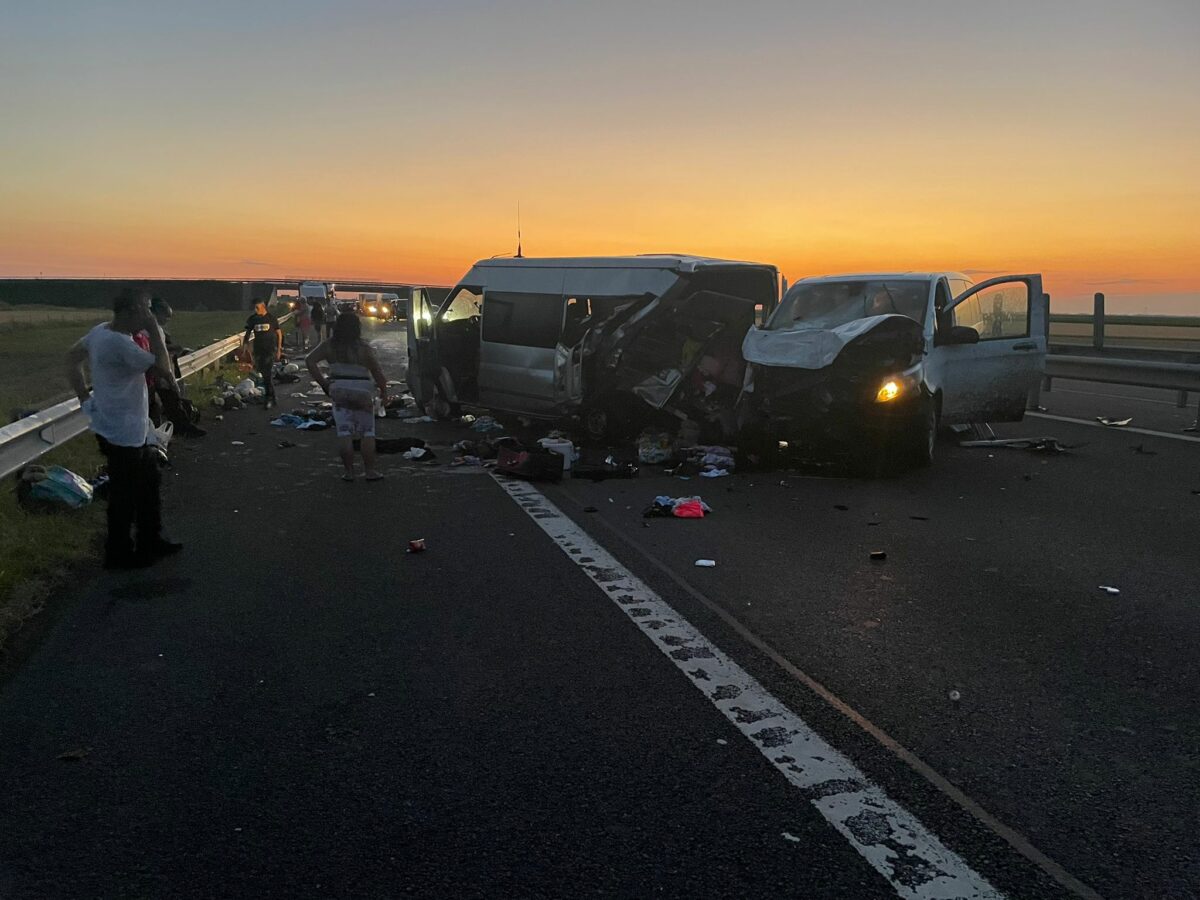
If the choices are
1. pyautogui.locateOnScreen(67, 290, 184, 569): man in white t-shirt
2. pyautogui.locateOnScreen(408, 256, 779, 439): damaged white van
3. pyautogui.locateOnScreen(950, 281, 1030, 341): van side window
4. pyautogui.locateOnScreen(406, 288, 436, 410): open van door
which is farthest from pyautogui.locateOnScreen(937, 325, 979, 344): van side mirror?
pyautogui.locateOnScreen(67, 290, 184, 569): man in white t-shirt

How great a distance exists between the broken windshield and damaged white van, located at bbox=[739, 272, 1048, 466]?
0.01 metres

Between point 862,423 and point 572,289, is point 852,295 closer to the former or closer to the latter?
point 862,423

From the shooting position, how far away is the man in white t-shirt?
21.4ft

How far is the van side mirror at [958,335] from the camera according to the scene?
1070 cm

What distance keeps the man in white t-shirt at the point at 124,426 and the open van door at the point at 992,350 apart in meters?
7.70

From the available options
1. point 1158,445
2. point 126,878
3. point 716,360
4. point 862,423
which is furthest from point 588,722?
point 1158,445

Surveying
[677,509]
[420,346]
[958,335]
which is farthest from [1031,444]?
[420,346]

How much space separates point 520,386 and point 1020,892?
1126 cm

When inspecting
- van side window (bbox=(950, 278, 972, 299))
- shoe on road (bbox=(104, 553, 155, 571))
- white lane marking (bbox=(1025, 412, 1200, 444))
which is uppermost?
van side window (bbox=(950, 278, 972, 299))

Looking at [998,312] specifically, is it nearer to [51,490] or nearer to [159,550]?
[159,550]

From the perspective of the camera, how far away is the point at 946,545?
Result: 7258 millimetres

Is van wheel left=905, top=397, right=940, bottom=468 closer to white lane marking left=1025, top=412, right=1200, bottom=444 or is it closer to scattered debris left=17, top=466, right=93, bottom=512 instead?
white lane marking left=1025, top=412, right=1200, bottom=444

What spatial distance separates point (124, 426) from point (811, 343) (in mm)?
Result: 6616

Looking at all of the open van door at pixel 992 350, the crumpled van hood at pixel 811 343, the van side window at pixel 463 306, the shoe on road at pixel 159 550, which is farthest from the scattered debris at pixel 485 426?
the shoe on road at pixel 159 550
